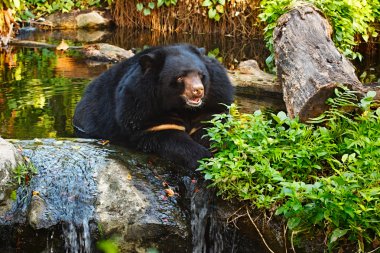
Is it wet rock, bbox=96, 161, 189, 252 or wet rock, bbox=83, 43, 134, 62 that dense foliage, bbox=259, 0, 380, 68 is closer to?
wet rock, bbox=96, 161, 189, 252

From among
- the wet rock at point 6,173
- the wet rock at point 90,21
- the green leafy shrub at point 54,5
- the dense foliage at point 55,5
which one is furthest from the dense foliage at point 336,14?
the green leafy shrub at point 54,5

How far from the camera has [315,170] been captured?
151 inches

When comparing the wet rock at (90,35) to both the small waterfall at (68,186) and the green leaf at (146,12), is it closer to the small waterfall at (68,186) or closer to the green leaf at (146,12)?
the green leaf at (146,12)

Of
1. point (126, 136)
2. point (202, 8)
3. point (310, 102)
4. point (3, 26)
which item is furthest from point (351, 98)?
point (202, 8)

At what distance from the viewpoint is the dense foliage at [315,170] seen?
3.27m

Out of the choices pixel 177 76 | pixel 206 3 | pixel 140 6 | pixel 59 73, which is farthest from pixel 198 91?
pixel 140 6

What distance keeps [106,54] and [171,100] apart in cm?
666

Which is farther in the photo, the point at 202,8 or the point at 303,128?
the point at 202,8

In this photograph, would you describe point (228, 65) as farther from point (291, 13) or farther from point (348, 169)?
point (348, 169)

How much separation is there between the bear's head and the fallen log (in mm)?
708

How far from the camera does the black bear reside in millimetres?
4633

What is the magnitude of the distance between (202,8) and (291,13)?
9.04 m

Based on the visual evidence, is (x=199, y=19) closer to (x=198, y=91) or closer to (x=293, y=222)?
(x=198, y=91)

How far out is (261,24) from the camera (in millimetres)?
14602
